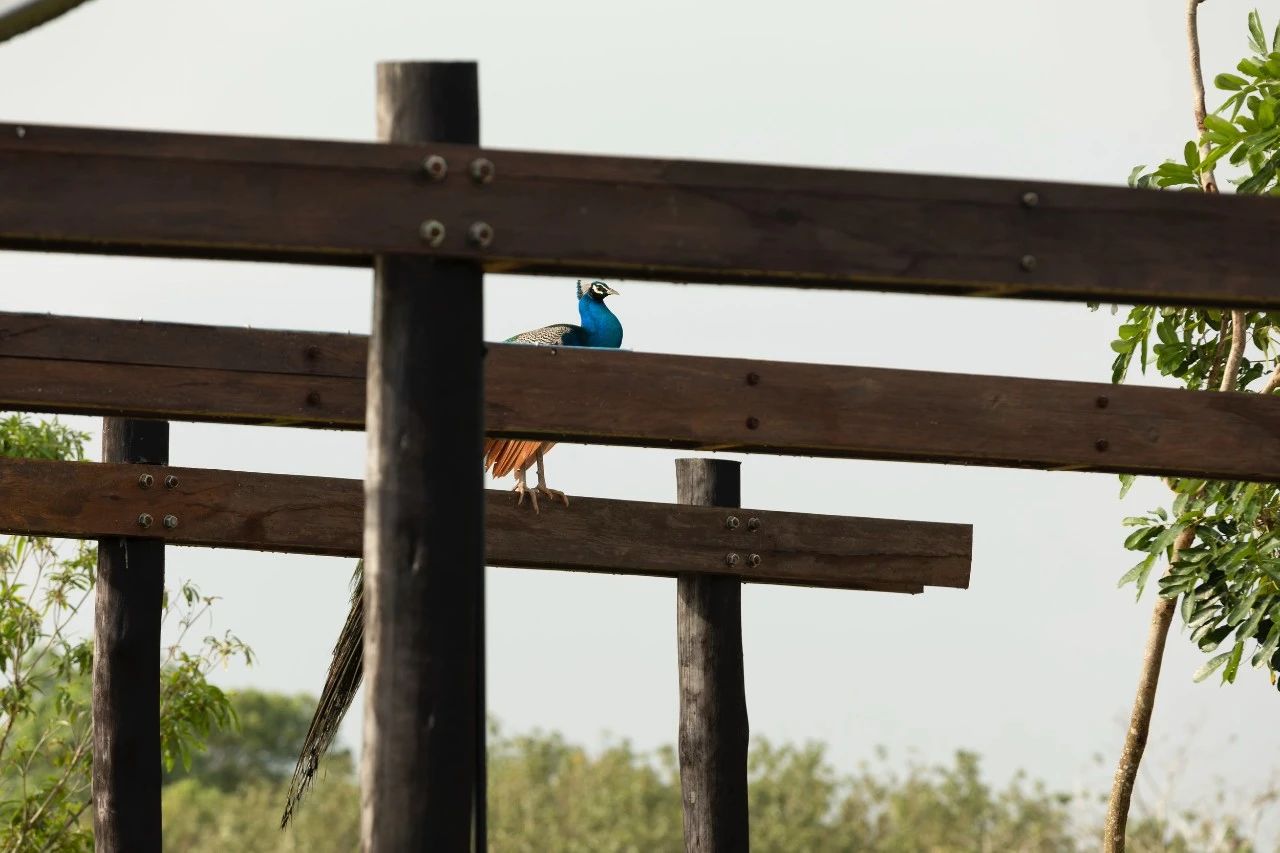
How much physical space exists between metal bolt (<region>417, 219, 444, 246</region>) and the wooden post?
4009mm

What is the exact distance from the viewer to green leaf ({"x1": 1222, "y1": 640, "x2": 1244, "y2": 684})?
23.4 feet

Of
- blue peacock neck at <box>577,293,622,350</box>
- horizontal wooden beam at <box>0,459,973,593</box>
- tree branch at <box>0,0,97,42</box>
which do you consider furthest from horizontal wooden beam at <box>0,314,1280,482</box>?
blue peacock neck at <box>577,293,622,350</box>

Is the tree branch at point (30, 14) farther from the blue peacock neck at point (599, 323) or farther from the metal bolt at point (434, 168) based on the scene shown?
the blue peacock neck at point (599, 323)

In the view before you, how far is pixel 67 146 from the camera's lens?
11.4 ft

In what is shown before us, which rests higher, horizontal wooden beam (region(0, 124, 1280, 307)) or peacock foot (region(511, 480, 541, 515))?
peacock foot (region(511, 480, 541, 515))

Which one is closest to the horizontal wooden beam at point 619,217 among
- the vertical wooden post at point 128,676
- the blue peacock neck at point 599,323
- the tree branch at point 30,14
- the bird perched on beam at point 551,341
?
the tree branch at point 30,14

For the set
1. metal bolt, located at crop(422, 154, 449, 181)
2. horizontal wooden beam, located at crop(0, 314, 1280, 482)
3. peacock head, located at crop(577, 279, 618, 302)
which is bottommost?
metal bolt, located at crop(422, 154, 449, 181)

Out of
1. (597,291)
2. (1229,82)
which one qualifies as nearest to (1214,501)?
(1229,82)

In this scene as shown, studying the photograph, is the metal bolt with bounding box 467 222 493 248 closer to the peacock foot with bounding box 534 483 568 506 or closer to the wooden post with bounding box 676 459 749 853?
the peacock foot with bounding box 534 483 568 506

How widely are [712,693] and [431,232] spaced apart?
4.33m

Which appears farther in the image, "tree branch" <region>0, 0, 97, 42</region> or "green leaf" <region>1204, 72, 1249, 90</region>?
"green leaf" <region>1204, 72, 1249, 90</region>

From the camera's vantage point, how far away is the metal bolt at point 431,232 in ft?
11.4

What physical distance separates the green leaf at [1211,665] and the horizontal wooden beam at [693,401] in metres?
1.69

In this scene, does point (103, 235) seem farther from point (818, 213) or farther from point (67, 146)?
point (818, 213)
